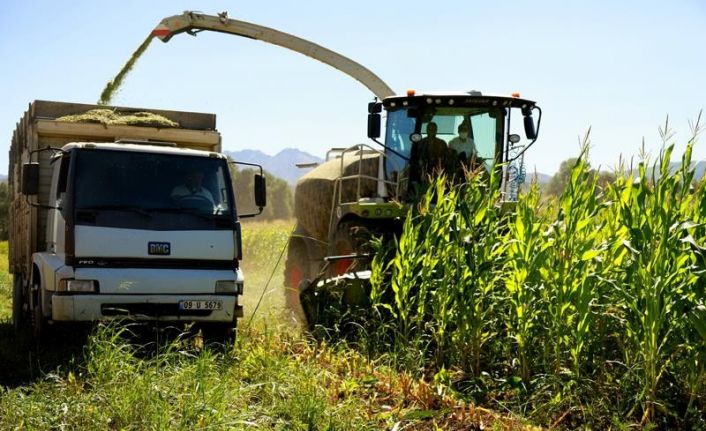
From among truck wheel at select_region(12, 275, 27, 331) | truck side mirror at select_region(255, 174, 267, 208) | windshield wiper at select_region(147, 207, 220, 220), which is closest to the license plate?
windshield wiper at select_region(147, 207, 220, 220)

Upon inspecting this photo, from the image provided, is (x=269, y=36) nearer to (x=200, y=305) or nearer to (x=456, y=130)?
(x=456, y=130)

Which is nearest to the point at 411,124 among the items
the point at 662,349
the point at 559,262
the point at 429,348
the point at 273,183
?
the point at 429,348

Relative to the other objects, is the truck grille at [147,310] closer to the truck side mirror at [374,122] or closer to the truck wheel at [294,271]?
the truck side mirror at [374,122]

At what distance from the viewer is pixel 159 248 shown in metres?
8.80

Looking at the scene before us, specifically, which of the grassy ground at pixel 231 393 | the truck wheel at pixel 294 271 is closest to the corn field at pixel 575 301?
the grassy ground at pixel 231 393

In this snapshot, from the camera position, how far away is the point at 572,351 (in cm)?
616

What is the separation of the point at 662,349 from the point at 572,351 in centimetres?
61

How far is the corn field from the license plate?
1.73 metres

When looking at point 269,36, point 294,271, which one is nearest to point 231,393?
point 294,271

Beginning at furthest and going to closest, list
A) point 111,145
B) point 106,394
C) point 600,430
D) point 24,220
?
point 24,220, point 111,145, point 106,394, point 600,430

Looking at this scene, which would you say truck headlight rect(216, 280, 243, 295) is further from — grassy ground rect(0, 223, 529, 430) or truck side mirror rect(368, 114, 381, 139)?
truck side mirror rect(368, 114, 381, 139)

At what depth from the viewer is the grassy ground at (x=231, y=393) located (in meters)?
5.91

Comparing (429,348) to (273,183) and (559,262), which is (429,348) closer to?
(559,262)

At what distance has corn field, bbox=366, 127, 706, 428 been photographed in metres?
5.74
